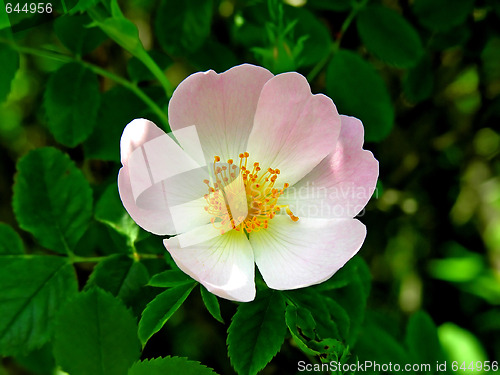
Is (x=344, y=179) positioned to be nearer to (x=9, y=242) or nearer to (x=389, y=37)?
(x=389, y=37)

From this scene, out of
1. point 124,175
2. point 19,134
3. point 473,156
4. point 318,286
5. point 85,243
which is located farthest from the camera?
point 19,134

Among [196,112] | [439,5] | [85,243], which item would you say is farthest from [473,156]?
[85,243]

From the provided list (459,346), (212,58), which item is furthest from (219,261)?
(459,346)

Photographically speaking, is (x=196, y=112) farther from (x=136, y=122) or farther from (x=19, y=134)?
(x=19, y=134)

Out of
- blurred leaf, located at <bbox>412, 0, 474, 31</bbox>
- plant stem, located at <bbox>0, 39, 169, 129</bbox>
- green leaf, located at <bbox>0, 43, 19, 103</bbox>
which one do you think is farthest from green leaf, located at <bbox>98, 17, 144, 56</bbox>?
blurred leaf, located at <bbox>412, 0, 474, 31</bbox>

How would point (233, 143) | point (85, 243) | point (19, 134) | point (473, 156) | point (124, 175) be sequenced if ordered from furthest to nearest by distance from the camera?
point (19, 134), point (473, 156), point (85, 243), point (233, 143), point (124, 175)

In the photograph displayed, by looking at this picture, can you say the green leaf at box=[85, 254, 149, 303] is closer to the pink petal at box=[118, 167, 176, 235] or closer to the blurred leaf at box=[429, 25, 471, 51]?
the pink petal at box=[118, 167, 176, 235]
